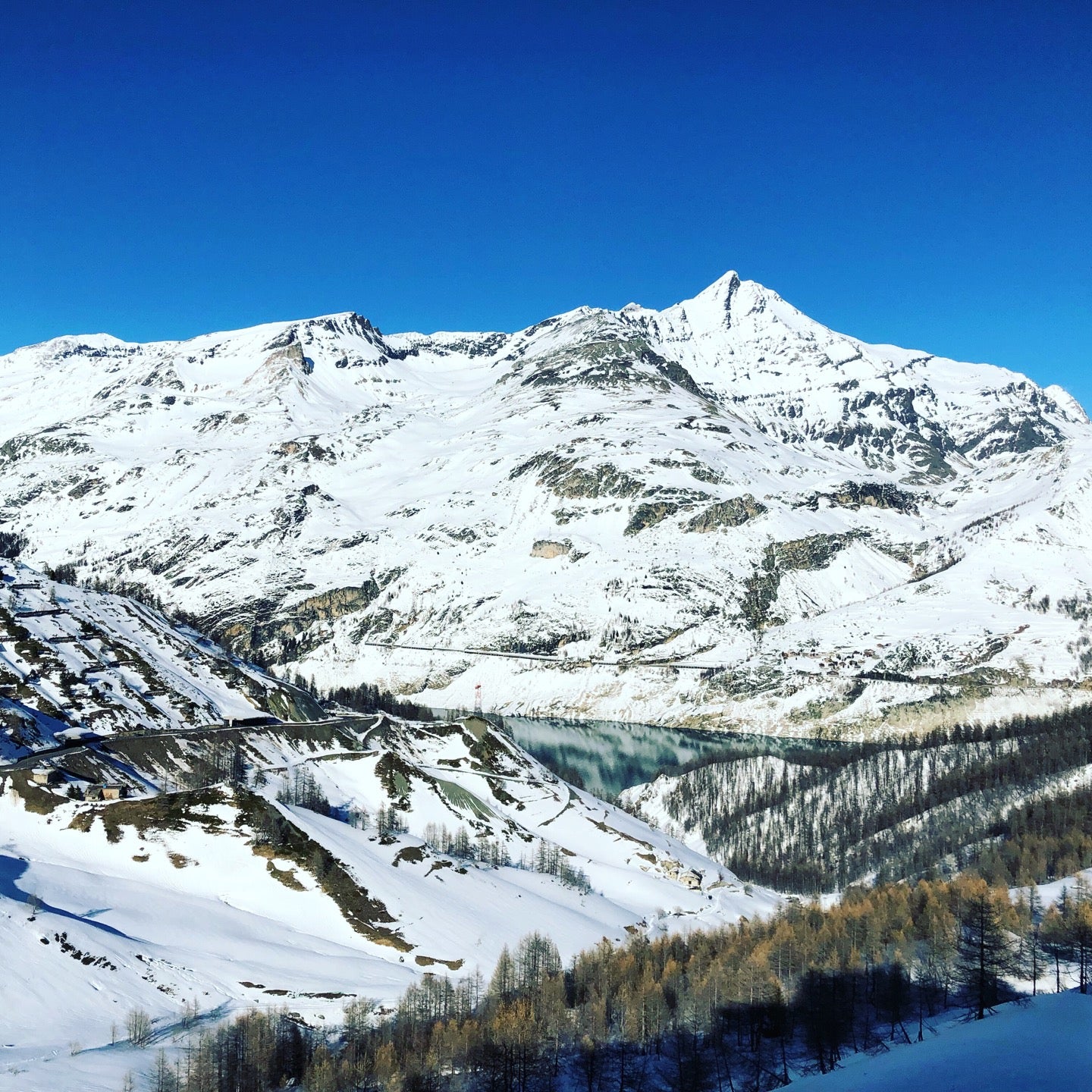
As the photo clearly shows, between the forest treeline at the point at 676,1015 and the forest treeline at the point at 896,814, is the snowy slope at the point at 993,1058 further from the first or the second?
the forest treeline at the point at 896,814

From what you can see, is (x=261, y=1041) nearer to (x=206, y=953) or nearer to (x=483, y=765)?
(x=206, y=953)

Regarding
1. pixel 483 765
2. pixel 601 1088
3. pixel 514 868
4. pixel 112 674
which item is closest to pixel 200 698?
pixel 112 674

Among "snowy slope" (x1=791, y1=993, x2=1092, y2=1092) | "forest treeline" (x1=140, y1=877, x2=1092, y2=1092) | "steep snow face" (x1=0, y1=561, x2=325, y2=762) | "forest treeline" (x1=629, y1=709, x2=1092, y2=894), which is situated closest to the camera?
"snowy slope" (x1=791, y1=993, x2=1092, y2=1092)

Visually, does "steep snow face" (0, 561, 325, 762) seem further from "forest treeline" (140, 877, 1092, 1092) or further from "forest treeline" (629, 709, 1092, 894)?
"forest treeline" (629, 709, 1092, 894)

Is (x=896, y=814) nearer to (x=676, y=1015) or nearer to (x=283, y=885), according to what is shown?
(x=676, y=1015)

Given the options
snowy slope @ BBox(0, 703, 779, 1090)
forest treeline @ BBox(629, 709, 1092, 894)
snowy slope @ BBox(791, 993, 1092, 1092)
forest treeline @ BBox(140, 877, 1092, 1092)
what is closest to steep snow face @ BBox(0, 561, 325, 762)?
snowy slope @ BBox(0, 703, 779, 1090)
